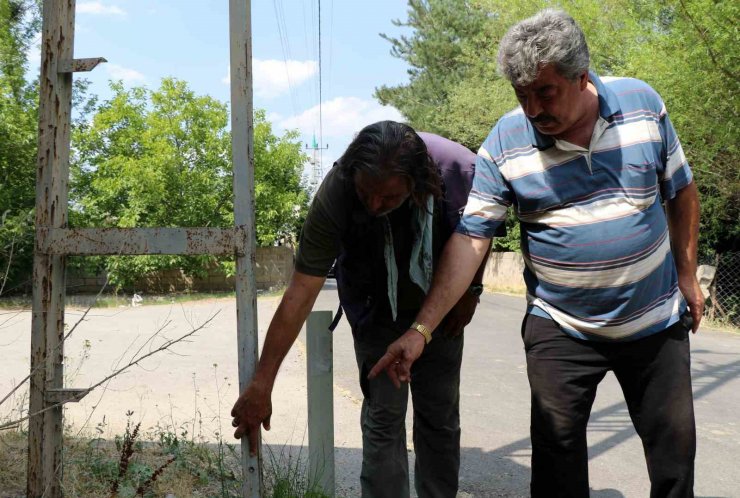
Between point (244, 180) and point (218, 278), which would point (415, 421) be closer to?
point (244, 180)

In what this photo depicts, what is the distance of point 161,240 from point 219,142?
28326 millimetres

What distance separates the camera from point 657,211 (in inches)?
105

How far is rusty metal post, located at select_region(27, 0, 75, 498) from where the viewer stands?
9.80 feet

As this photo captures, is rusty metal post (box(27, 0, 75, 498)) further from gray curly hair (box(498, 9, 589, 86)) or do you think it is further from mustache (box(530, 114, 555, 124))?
mustache (box(530, 114, 555, 124))

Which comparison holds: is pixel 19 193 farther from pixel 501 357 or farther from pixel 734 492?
pixel 734 492

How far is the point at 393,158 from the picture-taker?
104 inches

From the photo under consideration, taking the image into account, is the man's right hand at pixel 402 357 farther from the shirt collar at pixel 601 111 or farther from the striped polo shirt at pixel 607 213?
the shirt collar at pixel 601 111

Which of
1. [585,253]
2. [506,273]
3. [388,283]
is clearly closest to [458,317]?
[388,283]

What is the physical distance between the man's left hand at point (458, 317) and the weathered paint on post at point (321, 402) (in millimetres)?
570

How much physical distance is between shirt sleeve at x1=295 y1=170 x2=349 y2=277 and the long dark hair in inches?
3.7

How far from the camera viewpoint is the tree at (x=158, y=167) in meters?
29.4

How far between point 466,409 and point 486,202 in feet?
13.4

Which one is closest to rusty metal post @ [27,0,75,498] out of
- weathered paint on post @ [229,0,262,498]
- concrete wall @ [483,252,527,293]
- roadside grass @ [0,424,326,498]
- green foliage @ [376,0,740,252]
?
roadside grass @ [0,424,326,498]

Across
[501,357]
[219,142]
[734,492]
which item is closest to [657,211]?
[734,492]
